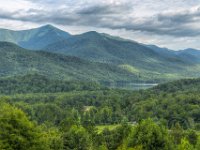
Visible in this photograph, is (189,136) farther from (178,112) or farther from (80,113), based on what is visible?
(80,113)

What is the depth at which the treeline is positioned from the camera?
45.8m

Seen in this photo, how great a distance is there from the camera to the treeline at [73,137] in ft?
150

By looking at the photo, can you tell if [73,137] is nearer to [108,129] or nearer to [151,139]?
[151,139]

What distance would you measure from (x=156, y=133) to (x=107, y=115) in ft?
361

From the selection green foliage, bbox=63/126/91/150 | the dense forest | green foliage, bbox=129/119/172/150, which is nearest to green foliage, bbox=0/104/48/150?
the dense forest

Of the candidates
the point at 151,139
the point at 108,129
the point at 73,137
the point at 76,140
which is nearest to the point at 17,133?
the point at 151,139

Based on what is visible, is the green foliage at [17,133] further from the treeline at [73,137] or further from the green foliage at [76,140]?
the green foliage at [76,140]

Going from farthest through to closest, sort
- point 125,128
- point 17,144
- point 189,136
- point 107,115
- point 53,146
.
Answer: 1. point 107,115
2. point 189,136
3. point 125,128
4. point 53,146
5. point 17,144

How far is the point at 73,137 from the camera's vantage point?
72562mm

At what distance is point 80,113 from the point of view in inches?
7136

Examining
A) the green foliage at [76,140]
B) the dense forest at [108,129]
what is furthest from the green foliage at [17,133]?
the green foliage at [76,140]

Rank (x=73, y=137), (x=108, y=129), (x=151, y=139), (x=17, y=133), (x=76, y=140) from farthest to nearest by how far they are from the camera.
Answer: (x=108, y=129) < (x=76, y=140) < (x=73, y=137) < (x=151, y=139) < (x=17, y=133)

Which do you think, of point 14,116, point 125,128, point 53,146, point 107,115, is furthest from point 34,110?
point 14,116

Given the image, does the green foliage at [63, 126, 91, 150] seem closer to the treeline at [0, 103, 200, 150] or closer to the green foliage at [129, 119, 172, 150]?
the treeline at [0, 103, 200, 150]
